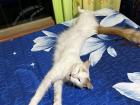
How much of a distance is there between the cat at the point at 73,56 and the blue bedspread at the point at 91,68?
0.14ft

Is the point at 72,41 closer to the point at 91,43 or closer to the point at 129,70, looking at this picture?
the point at 91,43

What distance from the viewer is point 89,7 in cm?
212

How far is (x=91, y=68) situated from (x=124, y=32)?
0.44 metres

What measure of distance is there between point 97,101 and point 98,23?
819 millimetres

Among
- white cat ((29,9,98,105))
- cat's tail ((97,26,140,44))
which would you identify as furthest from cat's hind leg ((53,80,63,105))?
cat's tail ((97,26,140,44))

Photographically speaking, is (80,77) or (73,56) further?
(73,56)

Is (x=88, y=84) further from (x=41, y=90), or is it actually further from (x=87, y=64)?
(x=41, y=90)

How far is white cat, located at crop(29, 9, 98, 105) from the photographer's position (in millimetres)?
1340

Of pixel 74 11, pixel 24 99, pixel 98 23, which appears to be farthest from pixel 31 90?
pixel 74 11

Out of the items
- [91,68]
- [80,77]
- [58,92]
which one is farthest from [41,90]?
[91,68]

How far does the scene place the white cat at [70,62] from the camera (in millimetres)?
1340

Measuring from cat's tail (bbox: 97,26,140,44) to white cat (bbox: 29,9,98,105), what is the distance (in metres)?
0.07

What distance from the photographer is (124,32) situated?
5.58 ft

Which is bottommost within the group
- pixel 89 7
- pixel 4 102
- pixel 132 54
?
pixel 4 102
